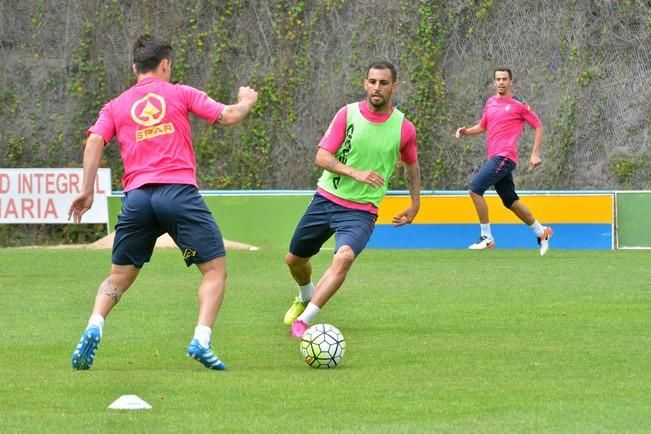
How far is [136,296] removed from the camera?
1276 centimetres

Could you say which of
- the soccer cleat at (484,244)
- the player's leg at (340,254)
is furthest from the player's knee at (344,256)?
the soccer cleat at (484,244)

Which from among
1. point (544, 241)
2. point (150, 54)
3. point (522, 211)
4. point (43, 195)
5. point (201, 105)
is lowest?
point (43, 195)

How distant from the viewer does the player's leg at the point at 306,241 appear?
9.97 meters

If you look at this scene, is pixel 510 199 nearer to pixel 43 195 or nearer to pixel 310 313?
pixel 43 195

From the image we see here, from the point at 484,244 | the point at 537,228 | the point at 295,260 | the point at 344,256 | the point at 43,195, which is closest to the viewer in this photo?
the point at 344,256

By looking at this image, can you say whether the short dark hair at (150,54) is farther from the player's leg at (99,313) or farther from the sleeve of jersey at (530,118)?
the sleeve of jersey at (530,118)

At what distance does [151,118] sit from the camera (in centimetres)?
Answer: 798

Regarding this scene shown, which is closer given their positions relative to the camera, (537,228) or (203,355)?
(203,355)

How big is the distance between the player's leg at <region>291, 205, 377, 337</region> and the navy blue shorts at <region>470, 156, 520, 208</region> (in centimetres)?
795

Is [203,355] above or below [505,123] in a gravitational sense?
above

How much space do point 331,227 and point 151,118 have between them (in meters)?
2.27

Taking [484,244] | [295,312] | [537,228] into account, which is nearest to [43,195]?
[484,244]

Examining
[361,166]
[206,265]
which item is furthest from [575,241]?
[206,265]

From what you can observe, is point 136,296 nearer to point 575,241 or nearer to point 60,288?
point 60,288
